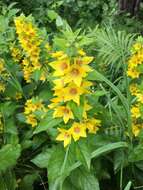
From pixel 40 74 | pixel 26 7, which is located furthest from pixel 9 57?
pixel 26 7

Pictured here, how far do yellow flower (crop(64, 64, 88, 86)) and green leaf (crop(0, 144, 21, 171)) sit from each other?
558 mm

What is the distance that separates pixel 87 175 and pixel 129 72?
773 millimetres

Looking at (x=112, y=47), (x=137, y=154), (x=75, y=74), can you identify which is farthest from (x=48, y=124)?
(x=112, y=47)

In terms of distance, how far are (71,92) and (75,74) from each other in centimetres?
8

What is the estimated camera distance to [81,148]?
77.7 inches

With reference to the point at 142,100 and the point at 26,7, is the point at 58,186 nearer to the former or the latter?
the point at 142,100

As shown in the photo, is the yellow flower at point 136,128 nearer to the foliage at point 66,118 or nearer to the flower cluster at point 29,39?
the foliage at point 66,118

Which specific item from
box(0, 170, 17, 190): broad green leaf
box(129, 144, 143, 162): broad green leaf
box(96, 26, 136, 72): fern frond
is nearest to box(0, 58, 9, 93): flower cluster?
box(0, 170, 17, 190): broad green leaf

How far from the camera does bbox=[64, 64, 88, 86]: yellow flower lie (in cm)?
181

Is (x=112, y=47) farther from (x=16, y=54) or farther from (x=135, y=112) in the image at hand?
(x=135, y=112)

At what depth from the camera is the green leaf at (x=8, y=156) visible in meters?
2.21

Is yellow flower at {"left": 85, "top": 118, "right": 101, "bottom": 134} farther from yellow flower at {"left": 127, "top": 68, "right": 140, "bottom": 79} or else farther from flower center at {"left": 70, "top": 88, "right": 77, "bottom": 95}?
yellow flower at {"left": 127, "top": 68, "right": 140, "bottom": 79}

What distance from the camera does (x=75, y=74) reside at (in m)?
1.82

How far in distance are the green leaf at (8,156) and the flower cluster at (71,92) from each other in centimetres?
32
